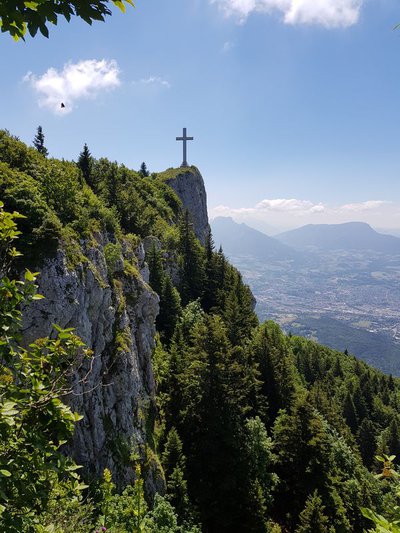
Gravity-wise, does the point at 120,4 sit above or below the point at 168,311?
above

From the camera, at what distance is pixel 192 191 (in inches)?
3509

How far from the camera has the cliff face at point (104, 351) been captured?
60.5ft

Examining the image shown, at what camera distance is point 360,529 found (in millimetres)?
29234

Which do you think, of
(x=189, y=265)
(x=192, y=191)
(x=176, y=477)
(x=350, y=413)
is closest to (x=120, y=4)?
(x=176, y=477)

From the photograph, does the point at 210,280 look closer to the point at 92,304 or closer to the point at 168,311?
the point at 168,311

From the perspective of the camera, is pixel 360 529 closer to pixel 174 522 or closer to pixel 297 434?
pixel 297 434

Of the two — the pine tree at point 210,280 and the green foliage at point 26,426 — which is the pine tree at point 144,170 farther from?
the green foliage at point 26,426

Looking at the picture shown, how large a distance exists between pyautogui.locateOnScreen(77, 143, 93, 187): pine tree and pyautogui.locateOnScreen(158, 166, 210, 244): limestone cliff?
123 feet

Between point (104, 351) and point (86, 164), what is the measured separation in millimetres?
31154

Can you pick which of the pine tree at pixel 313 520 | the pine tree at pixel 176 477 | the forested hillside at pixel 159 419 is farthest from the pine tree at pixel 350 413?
the pine tree at pixel 176 477

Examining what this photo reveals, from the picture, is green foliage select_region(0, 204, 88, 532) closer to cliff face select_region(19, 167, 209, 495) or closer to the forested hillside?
the forested hillside

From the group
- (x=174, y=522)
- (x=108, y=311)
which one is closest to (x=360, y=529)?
(x=174, y=522)

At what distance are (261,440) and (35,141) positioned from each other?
57.9 metres

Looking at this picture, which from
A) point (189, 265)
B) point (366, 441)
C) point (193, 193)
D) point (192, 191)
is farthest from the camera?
point (193, 193)
